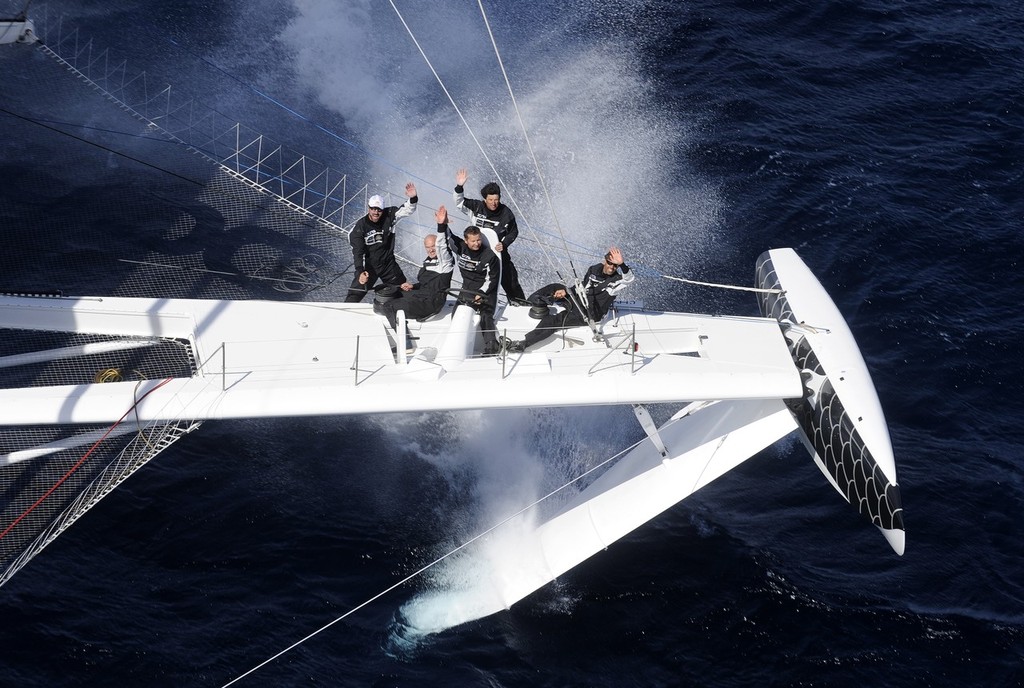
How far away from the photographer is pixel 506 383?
1147 centimetres

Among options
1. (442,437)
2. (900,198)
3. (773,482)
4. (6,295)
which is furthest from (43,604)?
(900,198)

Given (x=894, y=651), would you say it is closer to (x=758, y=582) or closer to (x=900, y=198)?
(x=758, y=582)

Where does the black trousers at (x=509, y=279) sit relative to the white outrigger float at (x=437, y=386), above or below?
above

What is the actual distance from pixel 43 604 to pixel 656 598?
24.5 ft

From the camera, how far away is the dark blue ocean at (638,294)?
12789 millimetres

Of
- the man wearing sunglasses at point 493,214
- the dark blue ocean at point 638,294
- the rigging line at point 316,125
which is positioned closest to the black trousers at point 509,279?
the man wearing sunglasses at point 493,214

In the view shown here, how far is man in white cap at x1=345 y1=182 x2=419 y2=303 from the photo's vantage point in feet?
39.8

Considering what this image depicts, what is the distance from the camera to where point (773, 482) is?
15.2 meters

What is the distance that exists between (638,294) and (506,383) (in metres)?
6.03

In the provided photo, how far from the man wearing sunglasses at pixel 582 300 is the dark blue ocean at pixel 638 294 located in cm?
304

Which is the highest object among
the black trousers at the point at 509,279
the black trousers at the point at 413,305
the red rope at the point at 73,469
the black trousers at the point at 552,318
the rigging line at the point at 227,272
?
the rigging line at the point at 227,272

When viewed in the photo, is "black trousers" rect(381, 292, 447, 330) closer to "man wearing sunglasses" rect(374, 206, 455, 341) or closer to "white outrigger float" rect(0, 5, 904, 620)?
"man wearing sunglasses" rect(374, 206, 455, 341)

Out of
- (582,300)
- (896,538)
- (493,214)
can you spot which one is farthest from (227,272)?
(896,538)

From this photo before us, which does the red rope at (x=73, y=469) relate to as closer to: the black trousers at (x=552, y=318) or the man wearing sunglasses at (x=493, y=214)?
the man wearing sunglasses at (x=493, y=214)
